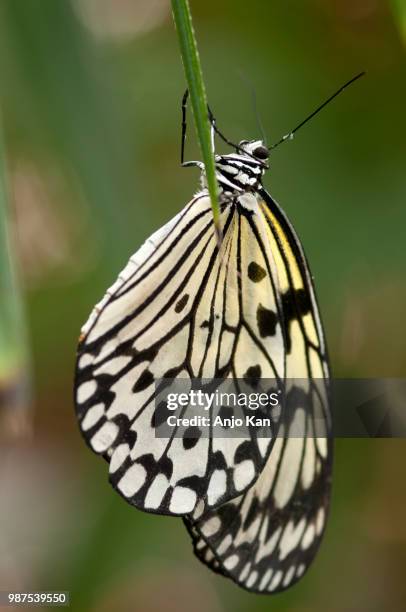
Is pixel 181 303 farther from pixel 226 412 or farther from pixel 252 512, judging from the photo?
pixel 252 512

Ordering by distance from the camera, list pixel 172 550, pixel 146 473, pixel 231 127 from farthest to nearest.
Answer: pixel 172 550 → pixel 231 127 → pixel 146 473

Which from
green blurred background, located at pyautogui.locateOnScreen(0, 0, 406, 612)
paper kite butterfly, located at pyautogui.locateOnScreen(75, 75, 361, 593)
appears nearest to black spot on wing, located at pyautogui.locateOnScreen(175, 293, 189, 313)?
paper kite butterfly, located at pyautogui.locateOnScreen(75, 75, 361, 593)

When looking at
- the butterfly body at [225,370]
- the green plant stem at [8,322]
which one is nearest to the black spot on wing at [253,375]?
the butterfly body at [225,370]

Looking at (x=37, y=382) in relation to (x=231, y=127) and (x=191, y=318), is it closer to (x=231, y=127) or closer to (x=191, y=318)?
(x=231, y=127)

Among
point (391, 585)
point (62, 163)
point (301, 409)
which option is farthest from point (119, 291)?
point (391, 585)

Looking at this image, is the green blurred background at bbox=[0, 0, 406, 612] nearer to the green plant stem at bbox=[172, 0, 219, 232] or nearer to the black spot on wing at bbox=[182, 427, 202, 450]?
the black spot on wing at bbox=[182, 427, 202, 450]
